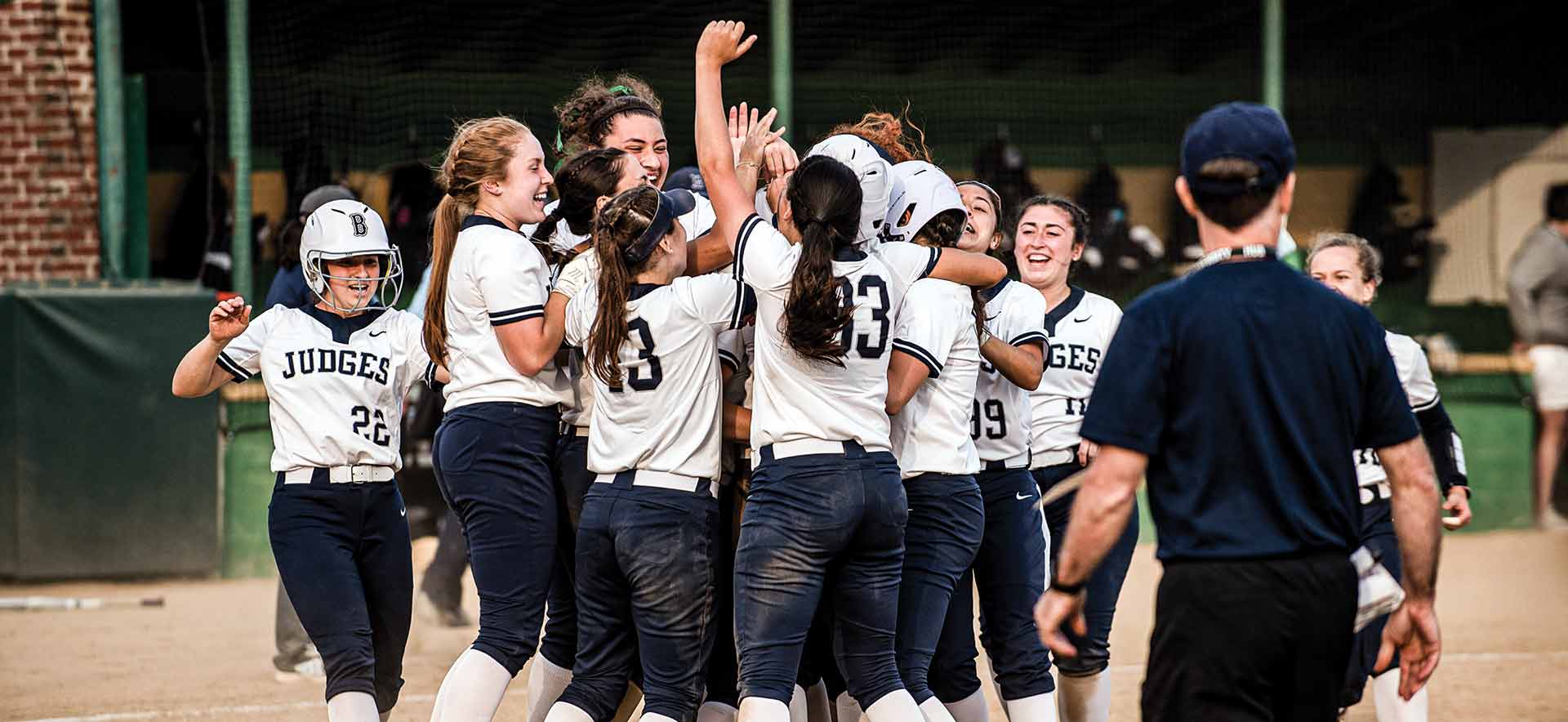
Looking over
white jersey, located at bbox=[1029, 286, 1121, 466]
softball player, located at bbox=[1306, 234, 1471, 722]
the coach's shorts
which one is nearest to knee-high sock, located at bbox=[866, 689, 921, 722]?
white jersey, located at bbox=[1029, 286, 1121, 466]

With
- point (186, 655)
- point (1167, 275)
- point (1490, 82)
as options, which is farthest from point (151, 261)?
point (1490, 82)

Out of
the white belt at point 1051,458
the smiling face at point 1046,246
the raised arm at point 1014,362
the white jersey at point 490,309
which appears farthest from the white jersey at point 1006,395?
the white jersey at point 490,309

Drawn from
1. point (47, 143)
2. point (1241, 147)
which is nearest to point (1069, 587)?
point (1241, 147)

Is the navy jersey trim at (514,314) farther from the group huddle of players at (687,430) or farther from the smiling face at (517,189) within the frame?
the smiling face at (517,189)

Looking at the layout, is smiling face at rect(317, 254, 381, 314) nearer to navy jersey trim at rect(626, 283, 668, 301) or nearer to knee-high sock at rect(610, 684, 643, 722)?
navy jersey trim at rect(626, 283, 668, 301)

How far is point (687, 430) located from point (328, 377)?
107cm

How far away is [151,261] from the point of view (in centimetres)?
1166

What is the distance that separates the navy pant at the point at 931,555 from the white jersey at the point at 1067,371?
2.55ft

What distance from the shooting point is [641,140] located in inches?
181

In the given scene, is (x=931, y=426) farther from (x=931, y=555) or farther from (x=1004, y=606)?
(x=1004, y=606)

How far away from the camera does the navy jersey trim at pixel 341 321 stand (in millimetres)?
4395

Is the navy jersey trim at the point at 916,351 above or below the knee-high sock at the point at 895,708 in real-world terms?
above

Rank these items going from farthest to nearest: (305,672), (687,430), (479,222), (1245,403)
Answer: (305,672) → (479,222) → (687,430) → (1245,403)

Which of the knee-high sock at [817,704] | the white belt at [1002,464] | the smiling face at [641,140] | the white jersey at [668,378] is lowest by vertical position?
the knee-high sock at [817,704]
